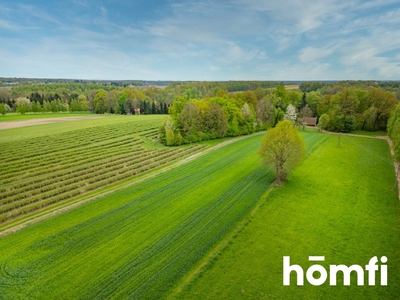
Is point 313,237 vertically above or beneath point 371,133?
beneath

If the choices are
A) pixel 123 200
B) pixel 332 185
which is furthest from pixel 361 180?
pixel 123 200

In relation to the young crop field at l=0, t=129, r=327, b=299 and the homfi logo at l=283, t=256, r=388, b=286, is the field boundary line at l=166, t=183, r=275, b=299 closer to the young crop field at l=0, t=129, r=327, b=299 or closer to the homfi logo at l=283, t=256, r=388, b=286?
the young crop field at l=0, t=129, r=327, b=299

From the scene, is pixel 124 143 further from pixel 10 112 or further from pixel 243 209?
pixel 10 112

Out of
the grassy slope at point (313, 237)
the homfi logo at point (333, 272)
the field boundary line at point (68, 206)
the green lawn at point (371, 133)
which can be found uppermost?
the green lawn at point (371, 133)

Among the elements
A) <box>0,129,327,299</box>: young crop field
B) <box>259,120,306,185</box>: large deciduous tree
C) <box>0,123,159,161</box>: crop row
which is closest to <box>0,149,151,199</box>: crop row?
<box>0,129,327,299</box>: young crop field

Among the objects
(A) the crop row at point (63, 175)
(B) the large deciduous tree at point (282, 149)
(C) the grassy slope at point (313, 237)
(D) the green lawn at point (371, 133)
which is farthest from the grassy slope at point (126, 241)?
(D) the green lawn at point (371, 133)

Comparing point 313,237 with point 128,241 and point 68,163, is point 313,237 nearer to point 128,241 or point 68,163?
→ point 128,241

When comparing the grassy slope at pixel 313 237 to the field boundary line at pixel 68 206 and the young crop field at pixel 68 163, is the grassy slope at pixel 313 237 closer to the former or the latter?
the field boundary line at pixel 68 206

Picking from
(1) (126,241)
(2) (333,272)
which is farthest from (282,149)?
(1) (126,241)
